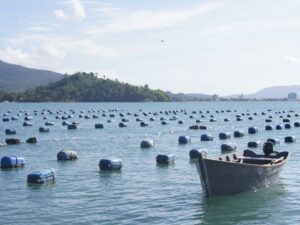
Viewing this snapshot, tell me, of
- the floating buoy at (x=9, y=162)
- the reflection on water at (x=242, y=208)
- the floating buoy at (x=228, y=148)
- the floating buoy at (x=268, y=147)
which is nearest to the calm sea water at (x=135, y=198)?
the reflection on water at (x=242, y=208)

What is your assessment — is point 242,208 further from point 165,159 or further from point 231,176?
point 165,159

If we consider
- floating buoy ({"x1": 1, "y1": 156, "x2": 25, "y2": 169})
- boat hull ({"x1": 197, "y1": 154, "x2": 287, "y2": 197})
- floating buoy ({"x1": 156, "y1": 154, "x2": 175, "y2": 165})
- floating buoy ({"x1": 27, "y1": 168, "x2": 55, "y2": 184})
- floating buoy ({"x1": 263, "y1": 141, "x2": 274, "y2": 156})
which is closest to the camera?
boat hull ({"x1": 197, "y1": 154, "x2": 287, "y2": 197})

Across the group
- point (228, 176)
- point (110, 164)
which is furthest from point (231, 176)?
point (110, 164)

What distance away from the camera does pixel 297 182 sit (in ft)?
126

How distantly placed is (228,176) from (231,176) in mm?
252

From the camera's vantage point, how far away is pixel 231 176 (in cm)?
3148

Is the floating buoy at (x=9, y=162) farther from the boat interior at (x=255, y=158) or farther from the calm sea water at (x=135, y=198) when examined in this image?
the boat interior at (x=255, y=158)

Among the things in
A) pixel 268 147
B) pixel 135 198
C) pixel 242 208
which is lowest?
pixel 242 208

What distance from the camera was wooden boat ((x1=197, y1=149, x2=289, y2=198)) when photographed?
3038 centimetres

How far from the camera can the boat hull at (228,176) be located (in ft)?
99.6

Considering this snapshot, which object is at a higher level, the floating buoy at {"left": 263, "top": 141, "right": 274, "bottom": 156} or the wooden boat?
the floating buoy at {"left": 263, "top": 141, "right": 274, "bottom": 156}

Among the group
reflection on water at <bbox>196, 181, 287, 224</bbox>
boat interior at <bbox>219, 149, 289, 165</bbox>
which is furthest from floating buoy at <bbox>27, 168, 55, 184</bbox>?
boat interior at <bbox>219, 149, 289, 165</bbox>

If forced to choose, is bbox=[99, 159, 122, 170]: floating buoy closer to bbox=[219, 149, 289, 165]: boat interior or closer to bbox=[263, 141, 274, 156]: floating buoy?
bbox=[219, 149, 289, 165]: boat interior

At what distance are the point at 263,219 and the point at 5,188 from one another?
1668 cm
